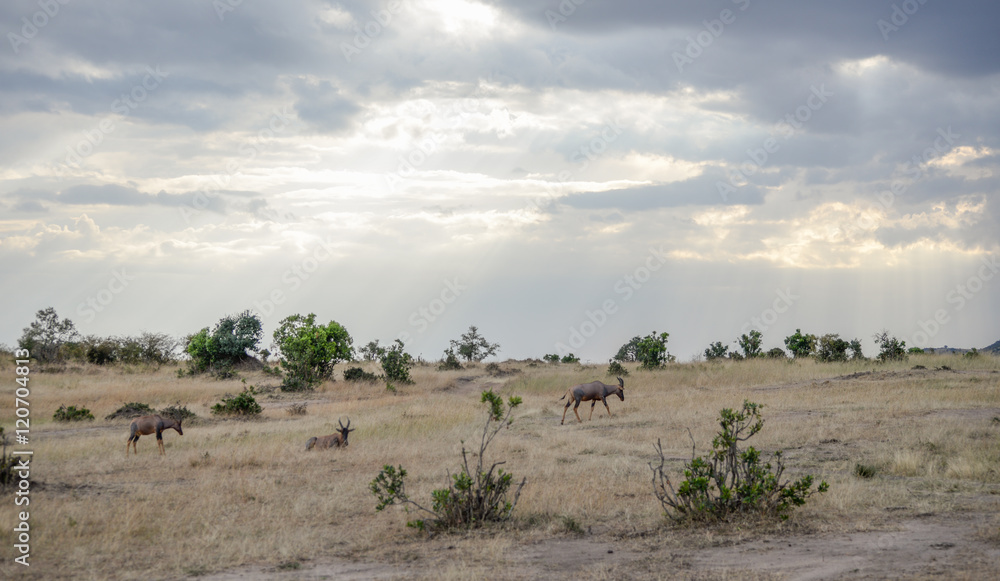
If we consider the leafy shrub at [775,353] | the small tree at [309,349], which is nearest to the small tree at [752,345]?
the leafy shrub at [775,353]

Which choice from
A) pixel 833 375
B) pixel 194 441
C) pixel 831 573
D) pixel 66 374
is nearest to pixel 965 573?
pixel 831 573

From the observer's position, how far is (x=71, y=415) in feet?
67.5

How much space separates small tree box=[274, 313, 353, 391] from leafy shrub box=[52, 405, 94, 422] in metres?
11.0

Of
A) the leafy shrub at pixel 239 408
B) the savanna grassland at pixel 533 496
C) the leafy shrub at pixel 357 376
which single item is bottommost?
the savanna grassland at pixel 533 496

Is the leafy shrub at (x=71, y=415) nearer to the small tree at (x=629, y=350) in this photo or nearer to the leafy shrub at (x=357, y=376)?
the leafy shrub at (x=357, y=376)

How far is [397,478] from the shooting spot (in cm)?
896

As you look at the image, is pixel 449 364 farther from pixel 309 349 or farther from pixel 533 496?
pixel 533 496

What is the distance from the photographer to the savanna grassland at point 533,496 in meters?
6.91

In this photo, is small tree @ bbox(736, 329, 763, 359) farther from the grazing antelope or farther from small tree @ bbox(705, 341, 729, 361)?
the grazing antelope

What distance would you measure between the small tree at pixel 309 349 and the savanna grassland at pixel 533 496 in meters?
10.2

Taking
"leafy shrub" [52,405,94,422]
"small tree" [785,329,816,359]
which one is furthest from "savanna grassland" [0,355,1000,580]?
"small tree" [785,329,816,359]

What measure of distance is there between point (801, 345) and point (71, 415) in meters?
37.5

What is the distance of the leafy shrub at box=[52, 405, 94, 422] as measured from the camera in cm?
2036

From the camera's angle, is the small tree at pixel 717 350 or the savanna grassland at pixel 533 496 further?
the small tree at pixel 717 350
